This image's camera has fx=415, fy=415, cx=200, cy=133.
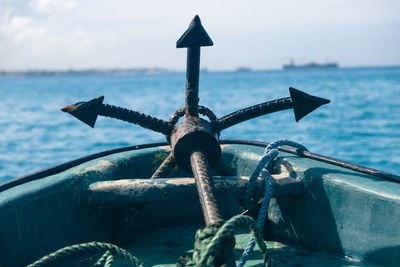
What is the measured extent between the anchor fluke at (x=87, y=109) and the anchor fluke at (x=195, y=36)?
47cm

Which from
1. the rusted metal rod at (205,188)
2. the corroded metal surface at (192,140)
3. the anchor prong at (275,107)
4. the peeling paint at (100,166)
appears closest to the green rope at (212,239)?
the rusted metal rod at (205,188)

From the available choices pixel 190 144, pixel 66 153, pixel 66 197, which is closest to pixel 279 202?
pixel 190 144

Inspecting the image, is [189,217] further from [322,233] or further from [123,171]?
[322,233]

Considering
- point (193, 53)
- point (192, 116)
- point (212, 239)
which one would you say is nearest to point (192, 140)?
point (192, 116)

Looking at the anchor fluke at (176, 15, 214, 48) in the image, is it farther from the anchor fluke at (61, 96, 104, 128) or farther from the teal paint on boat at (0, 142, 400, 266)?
the teal paint on boat at (0, 142, 400, 266)

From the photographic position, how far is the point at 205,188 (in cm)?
152

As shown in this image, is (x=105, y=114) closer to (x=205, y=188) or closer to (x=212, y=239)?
(x=205, y=188)

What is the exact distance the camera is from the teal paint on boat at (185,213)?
177 cm

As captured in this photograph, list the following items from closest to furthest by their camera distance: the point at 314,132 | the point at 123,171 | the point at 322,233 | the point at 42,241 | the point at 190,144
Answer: the point at 42,241 < the point at 190,144 < the point at 322,233 < the point at 123,171 < the point at 314,132

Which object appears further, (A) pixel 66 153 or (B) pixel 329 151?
(A) pixel 66 153

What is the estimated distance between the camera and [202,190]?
1.52 meters

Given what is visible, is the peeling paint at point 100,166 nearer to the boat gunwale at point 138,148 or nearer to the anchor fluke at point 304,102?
the boat gunwale at point 138,148

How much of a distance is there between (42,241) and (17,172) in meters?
8.48

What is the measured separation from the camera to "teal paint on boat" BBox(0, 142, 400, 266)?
69.8 inches
